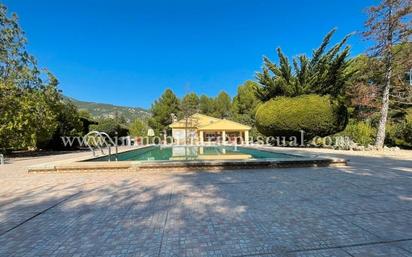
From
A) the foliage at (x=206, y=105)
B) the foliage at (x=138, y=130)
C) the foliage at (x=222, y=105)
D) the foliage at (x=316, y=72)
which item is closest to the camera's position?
the foliage at (x=316, y=72)

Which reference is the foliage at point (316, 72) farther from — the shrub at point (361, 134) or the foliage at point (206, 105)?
the foliage at point (206, 105)

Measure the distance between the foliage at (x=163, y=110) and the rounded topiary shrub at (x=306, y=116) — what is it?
2256 centimetres

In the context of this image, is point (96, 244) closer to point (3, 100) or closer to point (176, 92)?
point (3, 100)

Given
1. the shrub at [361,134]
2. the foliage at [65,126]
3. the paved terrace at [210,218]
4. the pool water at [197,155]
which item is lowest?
the paved terrace at [210,218]

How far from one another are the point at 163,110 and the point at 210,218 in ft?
123

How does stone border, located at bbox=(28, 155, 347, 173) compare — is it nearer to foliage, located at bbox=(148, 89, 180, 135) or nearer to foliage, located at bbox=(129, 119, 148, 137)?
foliage, located at bbox=(129, 119, 148, 137)

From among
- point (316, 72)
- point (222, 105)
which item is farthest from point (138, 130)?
point (316, 72)

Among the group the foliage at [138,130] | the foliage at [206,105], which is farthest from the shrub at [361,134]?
the foliage at [206,105]

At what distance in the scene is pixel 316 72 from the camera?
20156 millimetres

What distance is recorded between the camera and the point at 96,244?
106 inches

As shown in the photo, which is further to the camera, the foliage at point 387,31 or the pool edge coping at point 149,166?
the foliage at point 387,31

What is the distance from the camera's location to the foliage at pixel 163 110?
39562 mm

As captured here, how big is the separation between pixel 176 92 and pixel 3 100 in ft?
92.7

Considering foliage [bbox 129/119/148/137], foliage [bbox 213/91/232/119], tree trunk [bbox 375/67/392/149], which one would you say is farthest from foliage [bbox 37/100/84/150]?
foliage [bbox 213/91/232/119]
